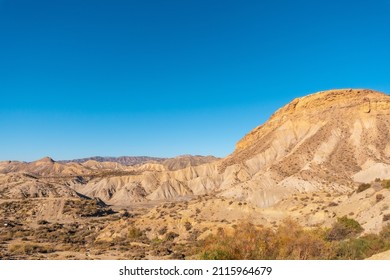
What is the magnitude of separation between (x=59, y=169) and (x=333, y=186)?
161 metres

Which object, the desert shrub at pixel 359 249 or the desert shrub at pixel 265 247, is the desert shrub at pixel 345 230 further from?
the desert shrub at pixel 265 247

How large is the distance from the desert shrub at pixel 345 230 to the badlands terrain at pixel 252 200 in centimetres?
6

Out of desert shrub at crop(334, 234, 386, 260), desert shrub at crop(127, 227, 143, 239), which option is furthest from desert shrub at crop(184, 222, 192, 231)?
desert shrub at crop(334, 234, 386, 260)

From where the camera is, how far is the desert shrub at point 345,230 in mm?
22734

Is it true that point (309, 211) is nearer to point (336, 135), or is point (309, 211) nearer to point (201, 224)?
point (201, 224)

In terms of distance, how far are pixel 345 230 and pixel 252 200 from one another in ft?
81.6

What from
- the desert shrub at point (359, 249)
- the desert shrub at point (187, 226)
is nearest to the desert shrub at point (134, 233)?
the desert shrub at point (187, 226)

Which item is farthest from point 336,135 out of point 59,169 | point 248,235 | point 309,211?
point 59,169

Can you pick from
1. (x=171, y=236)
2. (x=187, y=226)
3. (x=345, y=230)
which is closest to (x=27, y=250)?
(x=171, y=236)

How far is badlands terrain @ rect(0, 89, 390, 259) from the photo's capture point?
2433 centimetres

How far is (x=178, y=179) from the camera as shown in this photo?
101062 millimetres

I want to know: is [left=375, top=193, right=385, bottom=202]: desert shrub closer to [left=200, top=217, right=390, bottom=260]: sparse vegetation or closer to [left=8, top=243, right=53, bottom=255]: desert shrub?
[left=200, top=217, right=390, bottom=260]: sparse vegetation

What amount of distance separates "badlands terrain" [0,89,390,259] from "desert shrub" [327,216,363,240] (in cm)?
6

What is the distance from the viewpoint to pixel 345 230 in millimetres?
23375
